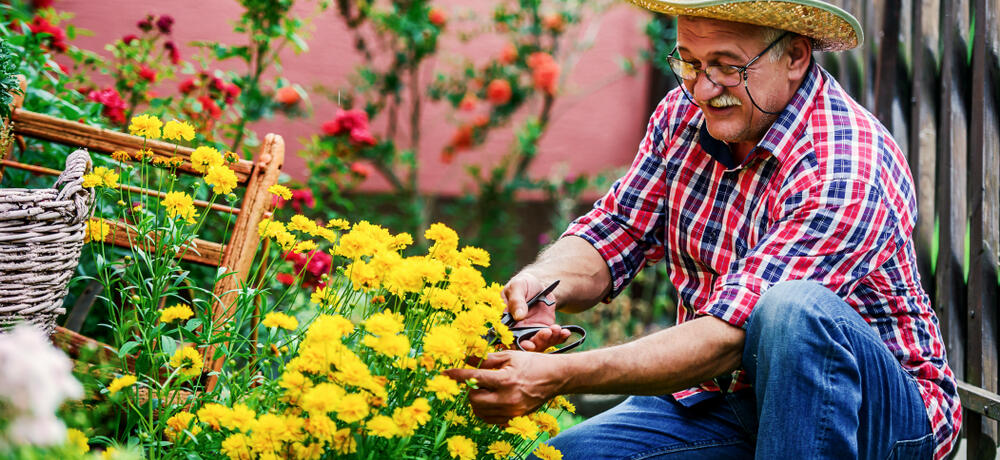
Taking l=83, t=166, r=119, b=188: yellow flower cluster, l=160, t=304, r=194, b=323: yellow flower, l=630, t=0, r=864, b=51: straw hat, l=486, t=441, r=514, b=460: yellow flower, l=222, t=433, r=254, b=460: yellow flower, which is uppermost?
l=630, t=0, r=864, b=51: straw hat

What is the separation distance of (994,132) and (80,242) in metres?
2.14

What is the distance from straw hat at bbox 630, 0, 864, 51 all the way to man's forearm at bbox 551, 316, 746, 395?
2.01 feet

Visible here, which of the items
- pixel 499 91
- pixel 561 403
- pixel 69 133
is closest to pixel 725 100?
pixel 561 403

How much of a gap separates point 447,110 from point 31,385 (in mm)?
4465

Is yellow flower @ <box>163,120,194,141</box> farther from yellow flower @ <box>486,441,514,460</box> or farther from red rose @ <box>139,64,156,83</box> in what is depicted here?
red rose @ <box>139,64,156,83</box>

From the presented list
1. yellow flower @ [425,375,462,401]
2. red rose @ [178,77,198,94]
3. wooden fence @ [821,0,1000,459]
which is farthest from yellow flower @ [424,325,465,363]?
red rose @ [178,77,198,94]

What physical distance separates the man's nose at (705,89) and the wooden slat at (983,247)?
890 mm

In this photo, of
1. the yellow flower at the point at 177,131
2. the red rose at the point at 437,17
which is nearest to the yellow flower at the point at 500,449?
the yellow flower at the point at 177,131

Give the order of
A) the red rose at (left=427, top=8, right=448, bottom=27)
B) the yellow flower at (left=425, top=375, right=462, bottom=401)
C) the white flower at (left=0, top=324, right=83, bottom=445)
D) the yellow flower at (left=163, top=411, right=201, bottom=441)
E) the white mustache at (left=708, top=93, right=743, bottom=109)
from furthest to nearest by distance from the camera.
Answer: the red rose at (left=427, top=8, right=448, bottom=27), the white mustache at (left=708, top=93, right=743, bottom=109), the yellow flower at (left=163, top=411, right=201, bottom=441), the yellow flower at (left=425, top=375, right=462, bottom=401), the white flower at (left=0, top=324, right=83, bottom=445)

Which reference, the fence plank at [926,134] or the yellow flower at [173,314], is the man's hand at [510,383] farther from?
the fence plank at [926,134]

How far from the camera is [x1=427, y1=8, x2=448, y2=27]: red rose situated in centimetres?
451

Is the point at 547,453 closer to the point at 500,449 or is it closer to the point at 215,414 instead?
the point at 500,449

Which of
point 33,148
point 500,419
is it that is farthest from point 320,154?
point 500,419

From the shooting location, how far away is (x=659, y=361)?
1614 millimetres
